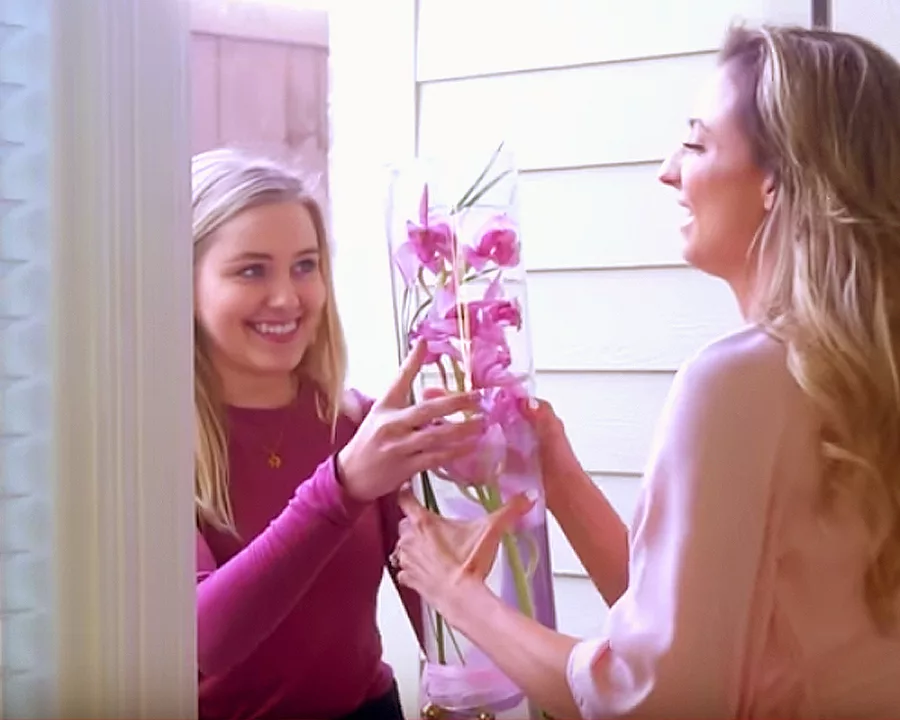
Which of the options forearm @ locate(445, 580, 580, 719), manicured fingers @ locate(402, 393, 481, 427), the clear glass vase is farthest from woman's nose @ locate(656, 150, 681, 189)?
forearm @ locate(445, 580, 580, 719)

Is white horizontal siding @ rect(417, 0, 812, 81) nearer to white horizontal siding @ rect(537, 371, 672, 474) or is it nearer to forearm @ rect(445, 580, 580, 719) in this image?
white horizontal siding @ rect(537, 371, 672, 474)

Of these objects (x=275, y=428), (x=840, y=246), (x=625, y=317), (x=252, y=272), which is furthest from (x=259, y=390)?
(x=840, y=246)

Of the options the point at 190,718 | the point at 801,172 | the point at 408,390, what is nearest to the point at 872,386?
the point at 801,172

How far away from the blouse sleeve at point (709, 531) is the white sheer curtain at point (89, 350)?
38cm

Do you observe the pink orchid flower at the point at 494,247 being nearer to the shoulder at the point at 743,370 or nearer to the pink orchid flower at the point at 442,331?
the pink orchid flower at the point at 442,331

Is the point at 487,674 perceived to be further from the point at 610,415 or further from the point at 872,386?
the point at 610,415

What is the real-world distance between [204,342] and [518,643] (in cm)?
56

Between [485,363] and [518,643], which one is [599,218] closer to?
[485,363]

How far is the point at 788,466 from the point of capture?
0.99 m

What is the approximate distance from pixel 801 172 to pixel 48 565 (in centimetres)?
68

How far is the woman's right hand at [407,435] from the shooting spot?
1.17 metres

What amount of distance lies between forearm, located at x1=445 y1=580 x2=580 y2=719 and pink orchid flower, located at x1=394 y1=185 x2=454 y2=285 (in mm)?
308

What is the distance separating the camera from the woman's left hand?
46.1 inches

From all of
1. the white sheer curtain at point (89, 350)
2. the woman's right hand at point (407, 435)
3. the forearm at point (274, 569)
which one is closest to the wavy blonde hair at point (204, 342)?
the forearm at point (274, 569)
